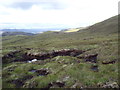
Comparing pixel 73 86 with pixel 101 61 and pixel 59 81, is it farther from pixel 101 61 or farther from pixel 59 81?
pixel 101 61

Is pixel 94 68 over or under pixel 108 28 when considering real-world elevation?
under

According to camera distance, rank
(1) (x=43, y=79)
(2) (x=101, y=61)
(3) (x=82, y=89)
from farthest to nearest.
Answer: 1. (2) (x=101, y=61)
2. (1) (x=43, y=79)
3. (3) (x=82, y=89)

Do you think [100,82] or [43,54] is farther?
[43,54]

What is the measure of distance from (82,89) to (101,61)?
703 inches

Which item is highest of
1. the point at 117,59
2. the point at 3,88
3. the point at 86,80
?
the point at 117,59

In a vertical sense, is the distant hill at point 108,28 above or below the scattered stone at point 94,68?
above

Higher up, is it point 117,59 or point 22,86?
point 117,59

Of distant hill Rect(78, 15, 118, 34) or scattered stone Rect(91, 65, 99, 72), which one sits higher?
distant hill Rect(78, 15, 118, 34)

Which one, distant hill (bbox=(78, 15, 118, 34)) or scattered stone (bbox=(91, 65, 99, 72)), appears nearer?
scattered stone (bbox=(91, 65, 99, 72))

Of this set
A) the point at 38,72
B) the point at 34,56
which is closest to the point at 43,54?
the point at 34,56

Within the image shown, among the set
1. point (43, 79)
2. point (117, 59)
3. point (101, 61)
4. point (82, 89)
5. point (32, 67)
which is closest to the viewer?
point (82, 89)

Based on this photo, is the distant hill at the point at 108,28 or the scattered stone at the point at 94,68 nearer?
the scattered stone at the point at 94,68

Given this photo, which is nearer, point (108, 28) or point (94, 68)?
point (94, 68)

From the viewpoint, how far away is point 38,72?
40.1 meters
